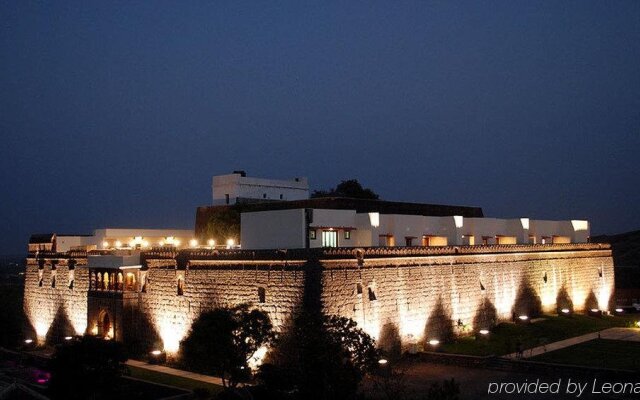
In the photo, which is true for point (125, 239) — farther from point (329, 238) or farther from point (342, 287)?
point (342, 287)

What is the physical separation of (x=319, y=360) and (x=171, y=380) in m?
9.22

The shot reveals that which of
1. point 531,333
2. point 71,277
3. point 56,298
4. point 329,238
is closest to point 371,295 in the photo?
point 329,238

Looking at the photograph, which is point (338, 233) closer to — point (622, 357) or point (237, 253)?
point (237, 253)

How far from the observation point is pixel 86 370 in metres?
24.1

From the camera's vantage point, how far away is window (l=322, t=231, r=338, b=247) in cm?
3170

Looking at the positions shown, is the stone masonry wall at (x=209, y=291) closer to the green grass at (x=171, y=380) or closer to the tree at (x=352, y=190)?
the green grass at (x=171, y=380)

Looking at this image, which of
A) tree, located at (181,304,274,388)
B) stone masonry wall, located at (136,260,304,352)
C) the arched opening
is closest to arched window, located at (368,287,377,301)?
stone masonry wall, located at (136,260,304,352)

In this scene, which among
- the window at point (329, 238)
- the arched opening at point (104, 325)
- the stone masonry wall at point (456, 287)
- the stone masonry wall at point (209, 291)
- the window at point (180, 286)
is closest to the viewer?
the stone masonry wall at point (209, 291)

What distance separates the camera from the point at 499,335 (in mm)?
34031

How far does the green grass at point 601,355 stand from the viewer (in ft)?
87.4

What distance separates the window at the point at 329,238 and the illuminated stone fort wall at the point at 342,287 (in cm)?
381

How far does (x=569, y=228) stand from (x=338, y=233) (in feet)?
74.0

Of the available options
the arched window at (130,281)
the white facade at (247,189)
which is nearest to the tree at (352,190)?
the white facade at (247,189)

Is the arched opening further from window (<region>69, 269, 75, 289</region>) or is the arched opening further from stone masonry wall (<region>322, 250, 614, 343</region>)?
stone masonry wall (<region>322, 250, 614, 343</region>)
